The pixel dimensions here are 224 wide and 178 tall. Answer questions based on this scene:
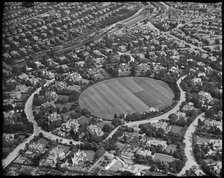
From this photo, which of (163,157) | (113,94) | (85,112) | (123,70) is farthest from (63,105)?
(163,157)

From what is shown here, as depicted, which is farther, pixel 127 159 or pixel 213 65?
pixel 213 65

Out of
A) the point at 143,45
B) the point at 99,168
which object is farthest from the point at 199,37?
the point at 99,168

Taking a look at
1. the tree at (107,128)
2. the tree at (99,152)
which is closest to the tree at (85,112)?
the tree at (107,128)

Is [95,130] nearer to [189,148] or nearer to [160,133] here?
[160,133]

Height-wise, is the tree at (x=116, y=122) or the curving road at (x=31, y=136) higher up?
the tree at (x=116, y=122)

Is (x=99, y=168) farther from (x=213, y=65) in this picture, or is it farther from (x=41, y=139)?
(x=213, y=65)

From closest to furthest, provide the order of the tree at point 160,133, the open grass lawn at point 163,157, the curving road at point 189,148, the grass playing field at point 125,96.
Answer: the curving road at point 189,148
the open grass lawn at point 163,157
the tree at point 160,133
the grass playing field at point 125,96

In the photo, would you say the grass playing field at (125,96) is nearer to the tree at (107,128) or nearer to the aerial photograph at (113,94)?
the aerial photograph at (113,94)
